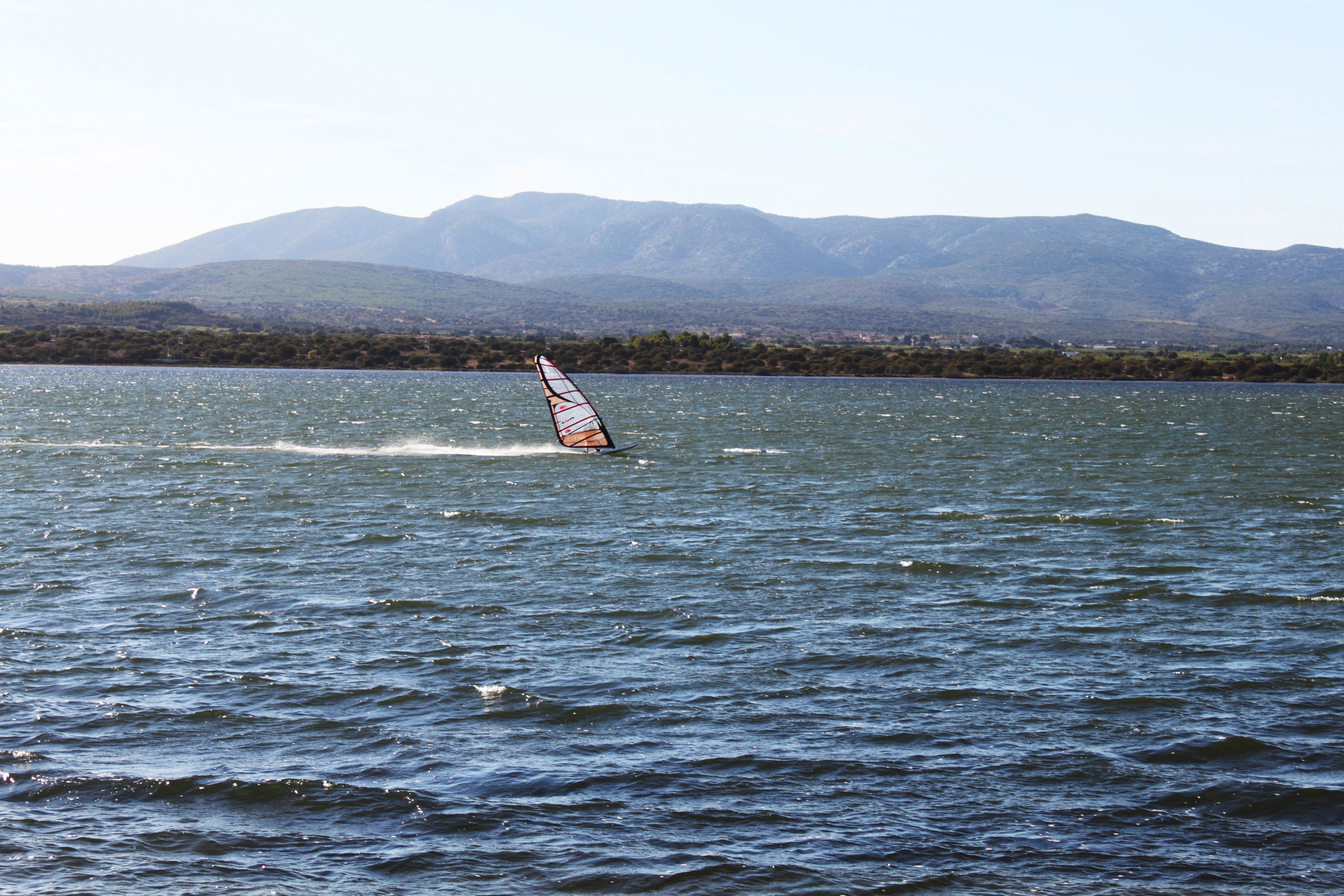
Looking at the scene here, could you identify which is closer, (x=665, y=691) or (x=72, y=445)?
(x=665, y=691)

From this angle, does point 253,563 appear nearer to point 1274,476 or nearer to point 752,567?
point 752,567

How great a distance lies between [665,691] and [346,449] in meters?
44.4

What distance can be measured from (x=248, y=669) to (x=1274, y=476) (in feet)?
147

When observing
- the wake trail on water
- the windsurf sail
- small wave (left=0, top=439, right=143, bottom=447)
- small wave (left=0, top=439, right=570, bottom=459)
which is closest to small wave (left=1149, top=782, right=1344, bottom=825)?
the windsurf sail

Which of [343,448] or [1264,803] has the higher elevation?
[343,448]

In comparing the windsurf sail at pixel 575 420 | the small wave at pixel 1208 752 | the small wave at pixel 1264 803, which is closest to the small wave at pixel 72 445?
the windsurf sail at pixel 575 420

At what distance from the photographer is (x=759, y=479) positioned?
154 feet

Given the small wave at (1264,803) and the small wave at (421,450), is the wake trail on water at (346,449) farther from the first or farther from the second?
the small wave at (1264,803)

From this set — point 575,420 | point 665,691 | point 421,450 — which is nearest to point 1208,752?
point 665,691

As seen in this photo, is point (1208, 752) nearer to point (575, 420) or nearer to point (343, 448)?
point (575, 420)

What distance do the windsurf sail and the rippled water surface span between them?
43.0 ft

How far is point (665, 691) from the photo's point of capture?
17.4 metres

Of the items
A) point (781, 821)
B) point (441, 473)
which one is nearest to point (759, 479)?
point (441, 473)

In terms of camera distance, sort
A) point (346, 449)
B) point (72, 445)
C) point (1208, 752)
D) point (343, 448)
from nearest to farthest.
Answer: point (1208, 752)
point (72, 445)
point (346, 449)
point (343, 448)
